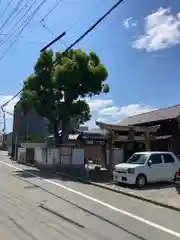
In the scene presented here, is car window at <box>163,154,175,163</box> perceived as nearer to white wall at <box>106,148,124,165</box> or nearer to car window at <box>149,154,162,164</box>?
car window at <box>149,154,162,164</box>

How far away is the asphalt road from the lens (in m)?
9.04

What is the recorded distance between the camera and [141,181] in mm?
19188

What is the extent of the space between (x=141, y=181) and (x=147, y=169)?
715mm

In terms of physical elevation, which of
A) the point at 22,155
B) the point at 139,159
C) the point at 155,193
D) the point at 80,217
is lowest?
the point at 80,217

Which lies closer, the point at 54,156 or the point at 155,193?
the point at 155,193

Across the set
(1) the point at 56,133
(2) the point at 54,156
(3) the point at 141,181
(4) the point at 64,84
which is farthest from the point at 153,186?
(1) the point at 56,133

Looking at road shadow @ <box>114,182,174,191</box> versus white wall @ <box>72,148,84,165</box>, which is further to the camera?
white wall @ <box>72,148,84,165</box>

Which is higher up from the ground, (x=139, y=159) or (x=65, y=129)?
(x=65, y=129)

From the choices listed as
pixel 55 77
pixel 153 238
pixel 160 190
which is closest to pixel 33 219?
pixel 153 238

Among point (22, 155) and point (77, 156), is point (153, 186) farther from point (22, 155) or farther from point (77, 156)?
point (22, 155)

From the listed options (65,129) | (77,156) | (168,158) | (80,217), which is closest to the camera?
(80,217)

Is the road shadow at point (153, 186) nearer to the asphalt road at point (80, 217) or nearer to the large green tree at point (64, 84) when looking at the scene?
the asphalt road at point (80, 217)

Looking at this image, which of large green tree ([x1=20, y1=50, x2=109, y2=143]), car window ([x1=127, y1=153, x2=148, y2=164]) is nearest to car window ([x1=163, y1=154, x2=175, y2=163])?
car window ([x1=127, y1=153, x2=148, y2=164])

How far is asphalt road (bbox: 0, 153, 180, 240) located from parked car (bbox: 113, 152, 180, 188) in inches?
93.0
